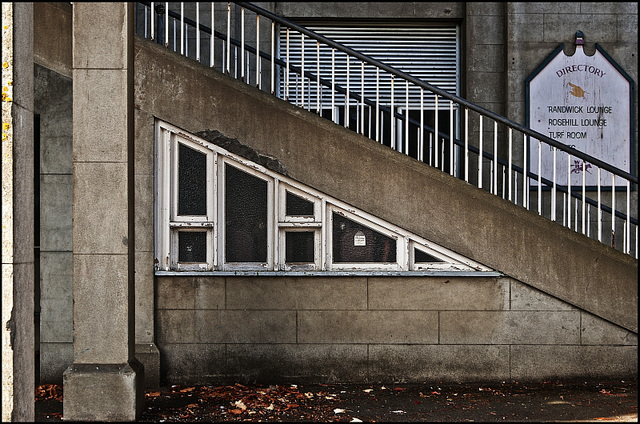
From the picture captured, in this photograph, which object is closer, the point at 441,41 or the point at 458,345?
the point at 458,345

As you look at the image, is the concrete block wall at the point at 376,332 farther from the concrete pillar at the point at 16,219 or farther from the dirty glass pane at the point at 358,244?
the concrete pillar at the point at 16,219

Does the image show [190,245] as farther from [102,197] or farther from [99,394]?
[99,394]

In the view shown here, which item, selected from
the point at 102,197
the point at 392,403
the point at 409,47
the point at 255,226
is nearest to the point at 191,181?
the point at 255,226

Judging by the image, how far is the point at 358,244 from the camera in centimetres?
743

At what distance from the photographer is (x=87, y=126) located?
5988 millimetres

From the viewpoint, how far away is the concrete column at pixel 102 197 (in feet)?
19.5

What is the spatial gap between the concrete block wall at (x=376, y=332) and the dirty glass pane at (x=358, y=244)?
252mm

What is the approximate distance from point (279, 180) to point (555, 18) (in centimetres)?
545

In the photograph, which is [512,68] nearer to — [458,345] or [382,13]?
[382,13]

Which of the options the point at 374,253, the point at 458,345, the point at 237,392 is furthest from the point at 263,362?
the point at 458,345

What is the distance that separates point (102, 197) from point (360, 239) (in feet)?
9.42

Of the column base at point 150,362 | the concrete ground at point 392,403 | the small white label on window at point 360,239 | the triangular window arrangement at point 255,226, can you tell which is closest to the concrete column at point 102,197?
the concrete ground at point 392,403

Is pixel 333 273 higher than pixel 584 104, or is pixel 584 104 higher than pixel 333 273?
pixel 584 104

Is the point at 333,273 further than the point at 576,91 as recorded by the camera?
No
